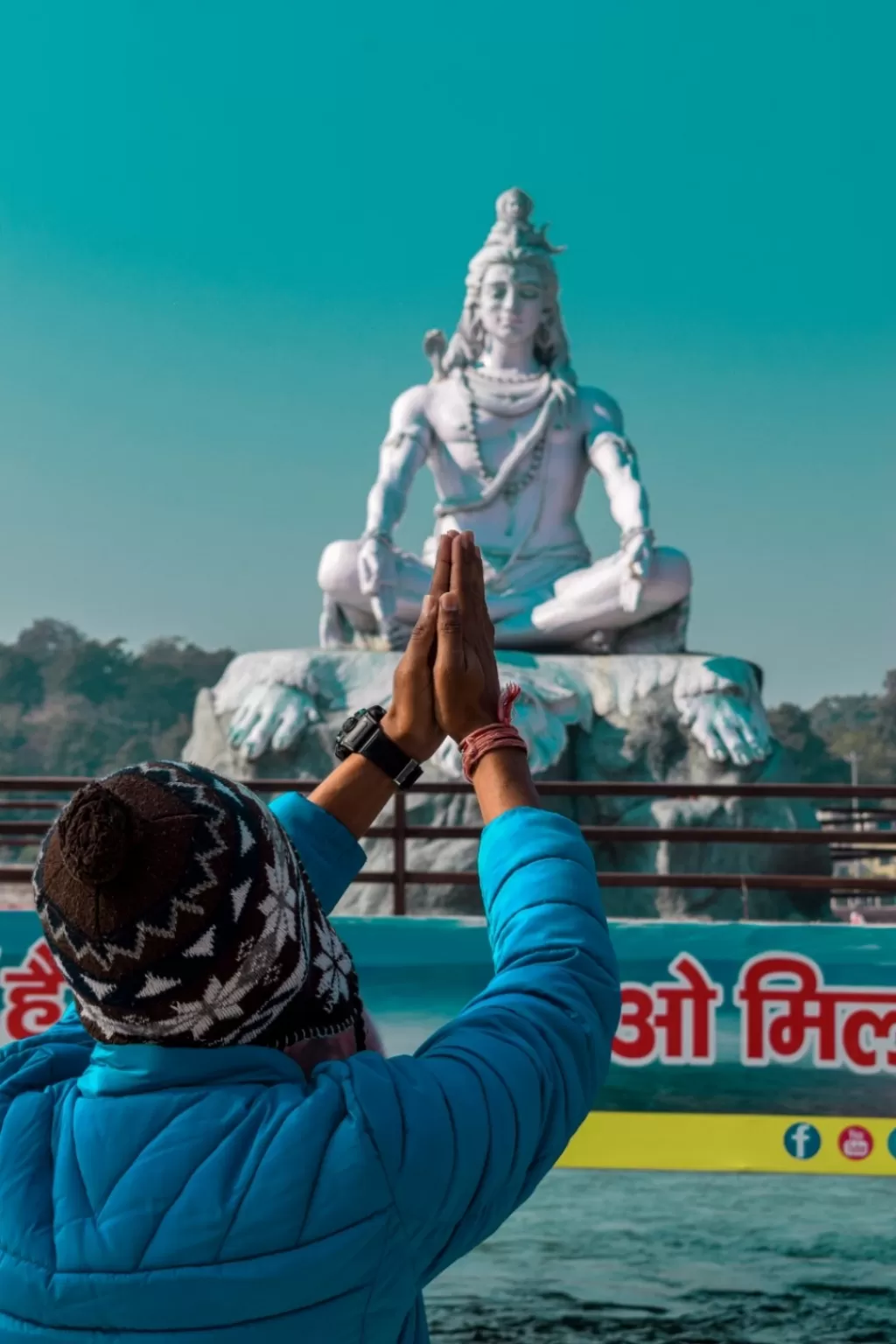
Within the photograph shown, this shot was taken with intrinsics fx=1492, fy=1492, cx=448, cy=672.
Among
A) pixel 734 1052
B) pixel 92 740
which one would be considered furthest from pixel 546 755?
pixel 92 740

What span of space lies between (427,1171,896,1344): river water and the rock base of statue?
2.09 meters

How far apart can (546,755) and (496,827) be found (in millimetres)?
5160

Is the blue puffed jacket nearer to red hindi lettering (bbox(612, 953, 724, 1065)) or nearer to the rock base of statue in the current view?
red hindi lettering (bbox(612, 953, 724, 1065))

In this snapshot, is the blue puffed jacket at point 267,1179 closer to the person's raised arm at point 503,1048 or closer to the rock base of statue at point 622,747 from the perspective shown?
the person's raised arm at point 503,1048

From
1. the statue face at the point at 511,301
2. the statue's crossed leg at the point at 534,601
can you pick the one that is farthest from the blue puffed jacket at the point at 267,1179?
the statue face at the point at 511,301

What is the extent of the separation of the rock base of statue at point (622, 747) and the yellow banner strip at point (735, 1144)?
2.11 m

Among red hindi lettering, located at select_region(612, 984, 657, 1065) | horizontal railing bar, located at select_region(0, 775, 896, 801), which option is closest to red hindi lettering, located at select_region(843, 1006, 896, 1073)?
red hindi lettering, located at select_region(612, 984, 657, 1065)

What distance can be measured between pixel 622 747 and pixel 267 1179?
5.52m

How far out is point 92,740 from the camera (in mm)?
29000

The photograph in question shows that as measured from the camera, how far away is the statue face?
6.52 meters

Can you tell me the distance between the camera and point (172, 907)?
0.73 metres

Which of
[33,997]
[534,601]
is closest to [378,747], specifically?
[33,997]

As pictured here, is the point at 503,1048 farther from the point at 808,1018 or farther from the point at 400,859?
the point at 400,859

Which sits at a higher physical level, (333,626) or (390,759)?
(333,626)
